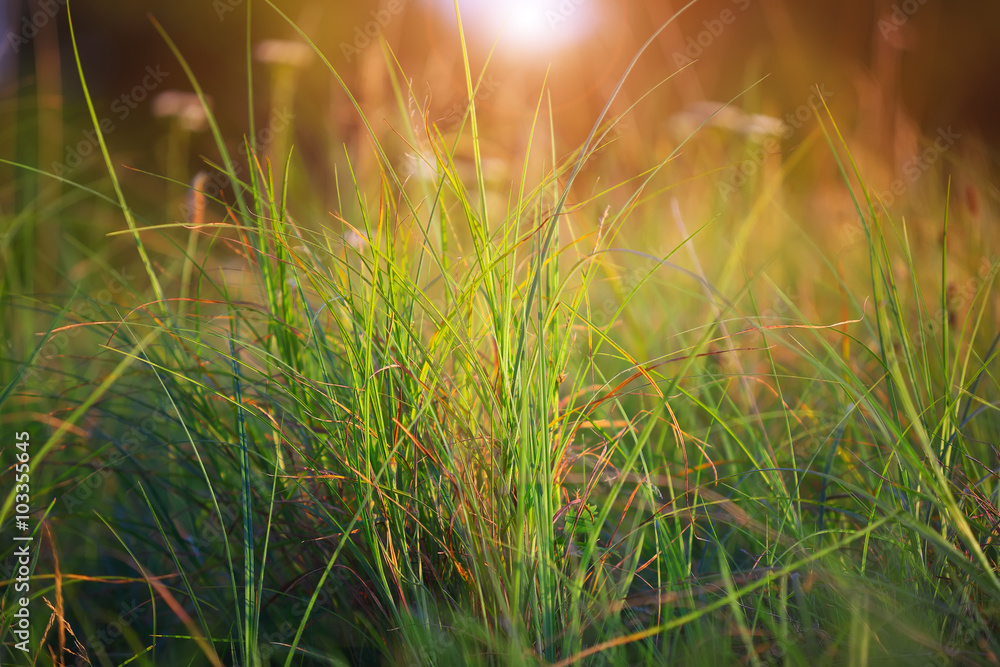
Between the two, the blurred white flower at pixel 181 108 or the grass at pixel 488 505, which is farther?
the blurred white flower at pixel 181 108

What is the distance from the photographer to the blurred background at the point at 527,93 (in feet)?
6.27

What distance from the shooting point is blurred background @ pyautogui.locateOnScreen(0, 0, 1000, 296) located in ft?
6.27

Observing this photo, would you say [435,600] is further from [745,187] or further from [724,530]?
[745,187]

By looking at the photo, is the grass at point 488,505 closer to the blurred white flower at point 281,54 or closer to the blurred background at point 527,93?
the blurred background at point 527,93

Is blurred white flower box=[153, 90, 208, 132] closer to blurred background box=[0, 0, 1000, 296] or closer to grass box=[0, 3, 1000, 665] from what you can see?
blurred background box=[0, 0, 1000, 296]

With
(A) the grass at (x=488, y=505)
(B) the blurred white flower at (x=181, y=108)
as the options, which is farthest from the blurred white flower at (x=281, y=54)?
(A) the grass at (x=488, y=505)

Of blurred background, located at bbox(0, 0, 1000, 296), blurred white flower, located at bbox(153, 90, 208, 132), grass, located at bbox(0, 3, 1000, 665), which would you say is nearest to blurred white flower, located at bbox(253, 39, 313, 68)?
blurred background, located at bbox(0, 0, 1000, 296)

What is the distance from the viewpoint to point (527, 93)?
2.20 meters

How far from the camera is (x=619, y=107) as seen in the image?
3.53 meters

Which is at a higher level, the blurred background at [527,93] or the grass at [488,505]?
the blurred background at [527,93]

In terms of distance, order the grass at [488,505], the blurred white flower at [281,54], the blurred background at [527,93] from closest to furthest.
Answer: the grass at [488,505]
the blurred background at [527,93]
the blurred white flower at [281,54]

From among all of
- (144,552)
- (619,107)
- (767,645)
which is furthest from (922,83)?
(144,552)

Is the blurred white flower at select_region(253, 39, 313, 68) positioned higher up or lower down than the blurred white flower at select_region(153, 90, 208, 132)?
higher up

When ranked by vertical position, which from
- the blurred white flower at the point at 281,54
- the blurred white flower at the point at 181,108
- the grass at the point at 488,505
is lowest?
the grass at the point at 488,505
